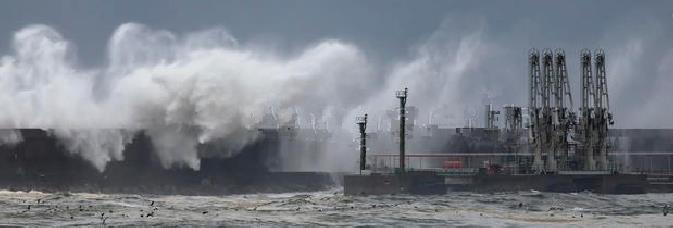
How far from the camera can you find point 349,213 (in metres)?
75.1

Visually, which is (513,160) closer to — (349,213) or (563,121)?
(563,121)

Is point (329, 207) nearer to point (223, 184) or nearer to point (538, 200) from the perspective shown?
point (538, 200)

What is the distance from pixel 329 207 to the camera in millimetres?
83812

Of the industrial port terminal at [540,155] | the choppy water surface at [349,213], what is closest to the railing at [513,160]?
the industrial port terminal at [540,155]

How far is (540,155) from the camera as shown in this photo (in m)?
145

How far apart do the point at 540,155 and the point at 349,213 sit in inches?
2996

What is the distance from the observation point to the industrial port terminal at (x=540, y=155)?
121 metres

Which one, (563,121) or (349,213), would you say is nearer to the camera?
(349,213)

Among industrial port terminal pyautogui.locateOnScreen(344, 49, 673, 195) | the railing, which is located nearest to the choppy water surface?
industrial port terminal pyautogui.locateOnScreen(344, 49, 673, 195)

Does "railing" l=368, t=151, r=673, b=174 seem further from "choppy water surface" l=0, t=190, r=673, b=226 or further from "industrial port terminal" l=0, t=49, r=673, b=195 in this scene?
"choppy water surface" l=0, t=190, r=673, b=226

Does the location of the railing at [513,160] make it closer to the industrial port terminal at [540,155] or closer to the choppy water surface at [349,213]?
the industrial port terminal at [540,155]

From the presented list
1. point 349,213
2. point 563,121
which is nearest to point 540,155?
point 563,121

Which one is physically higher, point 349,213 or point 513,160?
point 513,160

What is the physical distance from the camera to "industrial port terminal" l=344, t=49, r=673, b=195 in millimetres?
120938
